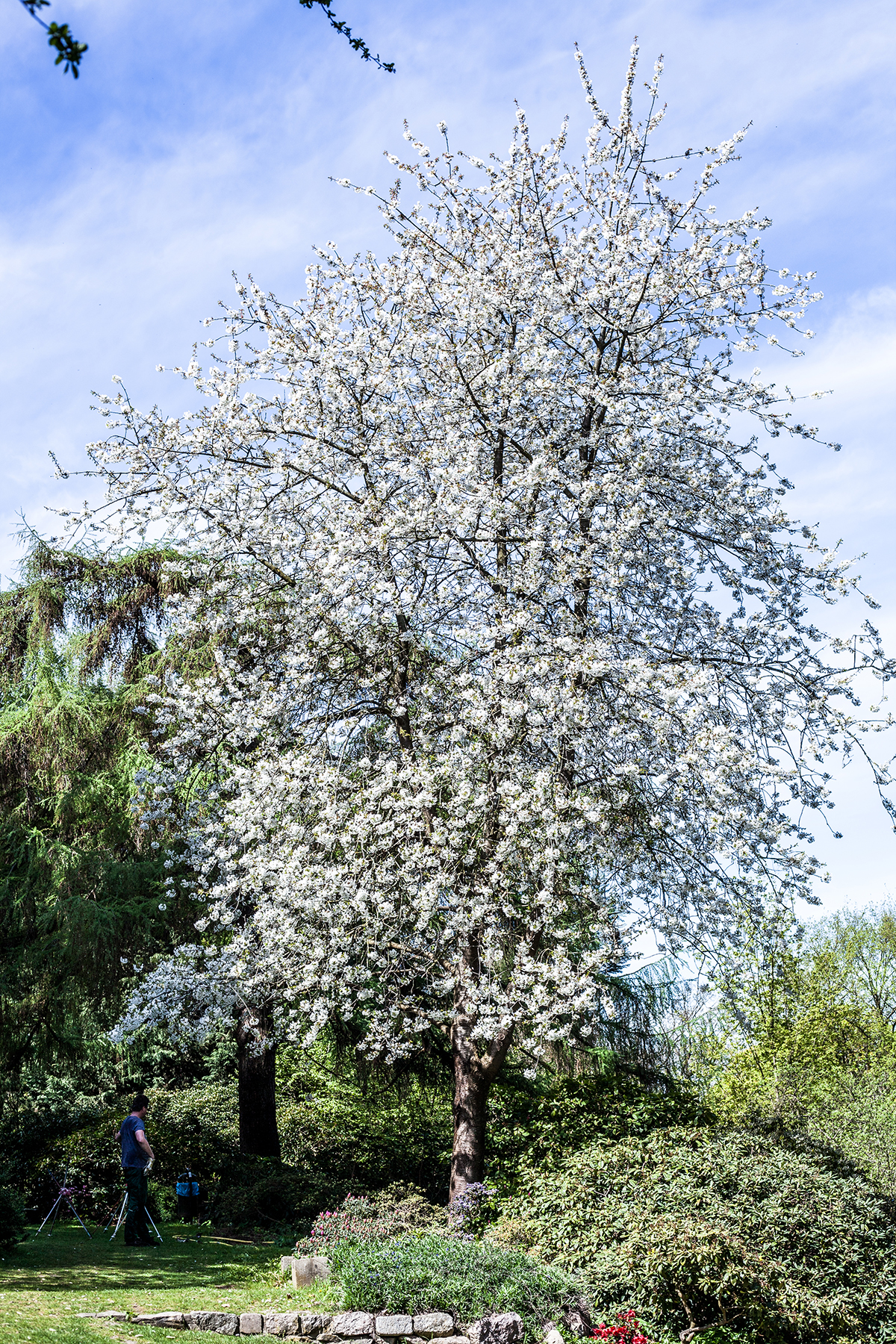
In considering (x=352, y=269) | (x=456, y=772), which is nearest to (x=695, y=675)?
(x=456, y=772)

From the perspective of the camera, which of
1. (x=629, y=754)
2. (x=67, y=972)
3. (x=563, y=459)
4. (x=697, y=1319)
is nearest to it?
(x=697, y=1319)

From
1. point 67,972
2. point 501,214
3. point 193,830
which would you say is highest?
point 501,214

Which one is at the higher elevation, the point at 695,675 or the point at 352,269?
the point at 352,269

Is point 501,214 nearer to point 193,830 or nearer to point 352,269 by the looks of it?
point 352,269

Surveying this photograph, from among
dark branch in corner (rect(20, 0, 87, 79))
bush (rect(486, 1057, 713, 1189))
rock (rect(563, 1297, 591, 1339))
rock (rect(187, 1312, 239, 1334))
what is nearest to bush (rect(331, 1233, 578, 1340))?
rock (rect(563, 1297, 591, 1339))

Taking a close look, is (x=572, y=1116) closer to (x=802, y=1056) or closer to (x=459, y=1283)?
(x=459, y=1283)

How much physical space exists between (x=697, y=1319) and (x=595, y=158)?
11190 mm

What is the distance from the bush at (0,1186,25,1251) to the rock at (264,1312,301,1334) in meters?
3.31

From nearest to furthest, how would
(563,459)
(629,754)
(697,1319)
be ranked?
(697,1319) → (629,754) → (563,459)

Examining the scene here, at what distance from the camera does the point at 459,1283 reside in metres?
7.96

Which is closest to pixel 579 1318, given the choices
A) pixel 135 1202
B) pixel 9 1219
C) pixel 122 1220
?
pixel 9 1219

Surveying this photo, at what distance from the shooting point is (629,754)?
10.1 metres

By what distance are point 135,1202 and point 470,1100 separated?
3.80m

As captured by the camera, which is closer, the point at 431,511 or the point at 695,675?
the point at 695,675
